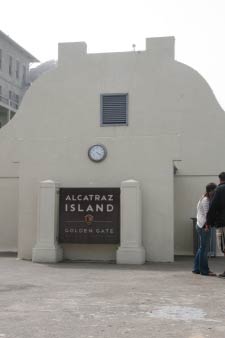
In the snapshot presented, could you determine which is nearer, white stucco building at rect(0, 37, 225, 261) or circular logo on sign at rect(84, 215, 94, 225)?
circular logo on sign at rect(84, 215, 94, 225)

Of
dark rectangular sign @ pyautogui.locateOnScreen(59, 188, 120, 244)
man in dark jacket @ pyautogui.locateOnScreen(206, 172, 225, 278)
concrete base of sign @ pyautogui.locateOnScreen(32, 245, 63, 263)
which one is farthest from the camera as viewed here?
dark rectangular sign @ pyautogui.locateOnScreen(59, 188, 120, 244)

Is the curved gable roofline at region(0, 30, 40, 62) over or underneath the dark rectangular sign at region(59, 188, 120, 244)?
over

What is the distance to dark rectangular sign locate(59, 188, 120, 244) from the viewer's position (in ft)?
43.7

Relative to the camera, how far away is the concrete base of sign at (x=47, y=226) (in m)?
13.2

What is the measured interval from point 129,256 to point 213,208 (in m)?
3.53

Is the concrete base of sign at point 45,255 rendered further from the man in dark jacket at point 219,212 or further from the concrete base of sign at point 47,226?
the man in dark jacket at point 219,212

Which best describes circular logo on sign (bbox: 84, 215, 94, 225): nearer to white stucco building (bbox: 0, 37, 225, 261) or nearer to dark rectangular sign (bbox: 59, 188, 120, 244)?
dark rectangular sign (bbox: 59, 188, 120, 244)

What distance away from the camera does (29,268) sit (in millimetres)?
11664

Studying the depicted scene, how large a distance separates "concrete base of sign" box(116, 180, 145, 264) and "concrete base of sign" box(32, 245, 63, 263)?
4.97 ft

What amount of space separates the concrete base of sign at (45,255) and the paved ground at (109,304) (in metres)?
1.72

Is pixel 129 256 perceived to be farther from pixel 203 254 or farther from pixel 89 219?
pixel 203 254

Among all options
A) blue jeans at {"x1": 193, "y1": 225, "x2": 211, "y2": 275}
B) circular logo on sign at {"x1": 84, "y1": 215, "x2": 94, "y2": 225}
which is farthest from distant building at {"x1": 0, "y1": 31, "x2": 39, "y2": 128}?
blue jeans at {"x1": 193, "y1": 225, "x2": 211, "y2": 275}

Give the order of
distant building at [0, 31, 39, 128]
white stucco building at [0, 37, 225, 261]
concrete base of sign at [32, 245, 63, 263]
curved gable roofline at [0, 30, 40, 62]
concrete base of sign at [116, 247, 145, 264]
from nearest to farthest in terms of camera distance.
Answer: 1. concrete base of sign at [116, 247, 145, 264]
2. concrete base of sign at [32, 245, 63, 263]
3. white stucco building at [0, 37, 225, 261]
4. curved gable roofline at [0, 30, 40, 62]
5. distant building at [0, 31, 39, 128]

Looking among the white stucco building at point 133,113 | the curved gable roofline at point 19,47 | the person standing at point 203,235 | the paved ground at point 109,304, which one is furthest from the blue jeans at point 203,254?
the curved gable roofline at point 19,47
